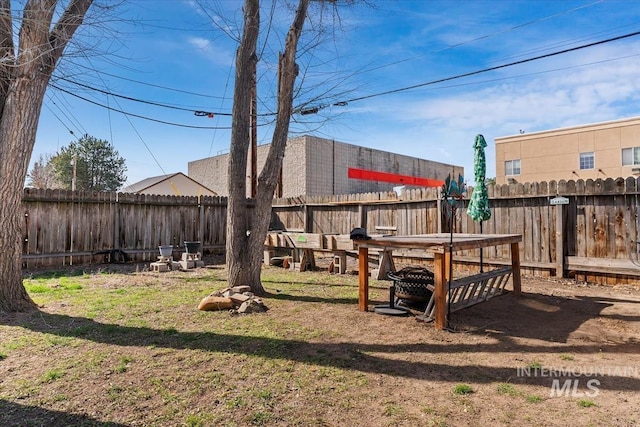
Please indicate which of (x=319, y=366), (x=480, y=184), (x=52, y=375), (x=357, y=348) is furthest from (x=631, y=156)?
(x=52, y=375)

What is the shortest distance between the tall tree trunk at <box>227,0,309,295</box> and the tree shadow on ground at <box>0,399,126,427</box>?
3.26 m

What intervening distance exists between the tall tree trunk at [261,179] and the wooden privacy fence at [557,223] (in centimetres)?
444

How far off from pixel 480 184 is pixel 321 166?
15.4 meters

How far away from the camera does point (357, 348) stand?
3.36 meters

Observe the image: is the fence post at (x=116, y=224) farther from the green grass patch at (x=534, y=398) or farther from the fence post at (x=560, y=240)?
the fence post at (x=560, y=240)

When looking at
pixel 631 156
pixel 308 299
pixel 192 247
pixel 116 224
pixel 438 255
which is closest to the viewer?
pixel 438 255

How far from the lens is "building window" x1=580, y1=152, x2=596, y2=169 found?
19312 mm

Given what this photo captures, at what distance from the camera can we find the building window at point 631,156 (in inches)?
705

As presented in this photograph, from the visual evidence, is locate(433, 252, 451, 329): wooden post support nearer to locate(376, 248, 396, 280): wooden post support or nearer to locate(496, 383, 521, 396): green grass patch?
locate(496, 383, 521, 396): green grass patch

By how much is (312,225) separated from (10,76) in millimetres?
8084

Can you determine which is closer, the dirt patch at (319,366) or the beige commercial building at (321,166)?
the dirt patch at (319,366)

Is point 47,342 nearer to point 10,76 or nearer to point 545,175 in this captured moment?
point 10,76

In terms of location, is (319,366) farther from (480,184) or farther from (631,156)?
(631,156)

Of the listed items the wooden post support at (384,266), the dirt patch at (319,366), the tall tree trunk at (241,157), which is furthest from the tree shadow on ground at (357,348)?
the wooden post support at (384,266)
